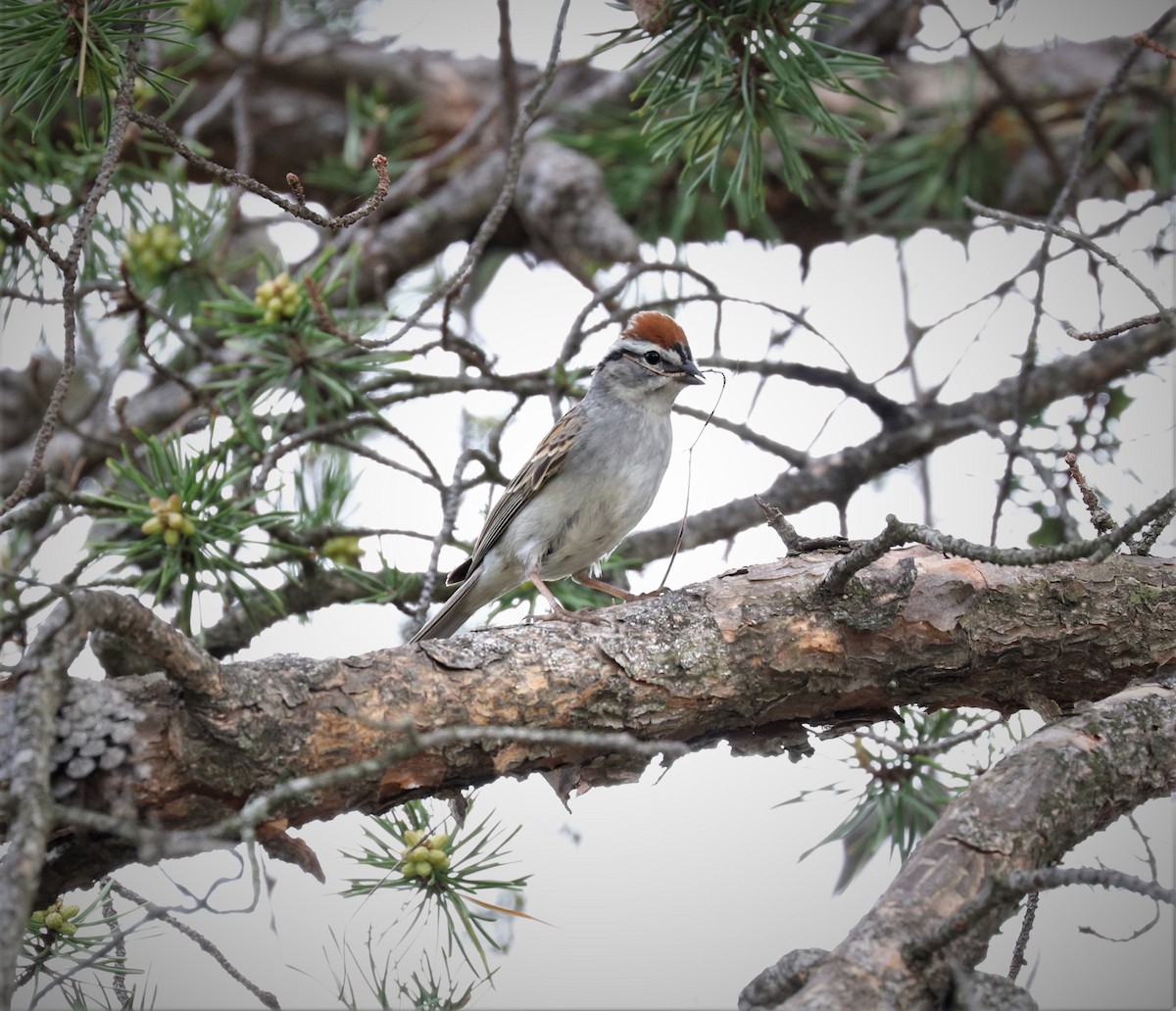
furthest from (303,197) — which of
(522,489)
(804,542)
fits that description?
(522,489)

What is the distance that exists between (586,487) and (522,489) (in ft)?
0.71

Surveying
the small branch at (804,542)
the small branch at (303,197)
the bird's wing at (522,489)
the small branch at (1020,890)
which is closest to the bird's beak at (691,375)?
the bird's wing at (522,489)

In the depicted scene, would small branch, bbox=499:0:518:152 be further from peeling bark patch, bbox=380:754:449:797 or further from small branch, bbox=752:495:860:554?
peeling bark patch, bbox=380:754:449:797

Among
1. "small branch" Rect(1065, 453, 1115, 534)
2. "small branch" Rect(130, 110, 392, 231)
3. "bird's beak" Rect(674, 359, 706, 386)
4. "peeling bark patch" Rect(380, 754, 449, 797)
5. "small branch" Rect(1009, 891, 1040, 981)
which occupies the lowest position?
"small branch" Rect(1009, 891, 1040, 981)

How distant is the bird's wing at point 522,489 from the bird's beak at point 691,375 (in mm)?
352

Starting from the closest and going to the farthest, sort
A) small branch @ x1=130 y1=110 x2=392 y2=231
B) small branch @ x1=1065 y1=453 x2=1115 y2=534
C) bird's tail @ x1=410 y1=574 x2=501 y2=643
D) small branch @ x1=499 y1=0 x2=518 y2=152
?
1. small branch @ x1=130 y1=110 x2=392 y2=231
2. small branch @ x1=1065 y1=453 x2=1115 y2=534
3. bird's tail @ x1=410 y1=574 x2=501 y2=643
4. small branch @ x1=499 y1=0 x2=518 y2=152

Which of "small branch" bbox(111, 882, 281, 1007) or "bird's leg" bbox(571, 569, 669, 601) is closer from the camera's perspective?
"small branch" bbox(111, 882, 281, 1007)

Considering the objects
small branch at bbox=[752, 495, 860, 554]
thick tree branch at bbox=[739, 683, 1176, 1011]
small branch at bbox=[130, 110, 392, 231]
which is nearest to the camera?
thick tree branch at bbox=[739, 683, 1176, 1011]

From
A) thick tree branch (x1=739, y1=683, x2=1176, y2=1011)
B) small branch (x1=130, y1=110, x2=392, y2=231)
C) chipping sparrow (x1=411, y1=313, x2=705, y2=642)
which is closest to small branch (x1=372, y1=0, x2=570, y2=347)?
small branch (x1=130, y1=110, x2=392, y2=231)

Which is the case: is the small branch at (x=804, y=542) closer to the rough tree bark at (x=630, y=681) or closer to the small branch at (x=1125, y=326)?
the rough tree bark at (x=630, y=681)

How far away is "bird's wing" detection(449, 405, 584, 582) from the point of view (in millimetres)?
3656

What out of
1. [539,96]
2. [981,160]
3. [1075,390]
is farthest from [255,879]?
[981,160]

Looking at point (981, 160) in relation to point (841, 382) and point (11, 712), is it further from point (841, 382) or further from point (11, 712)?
point (11, 712)

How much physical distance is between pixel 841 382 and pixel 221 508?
2125mm
